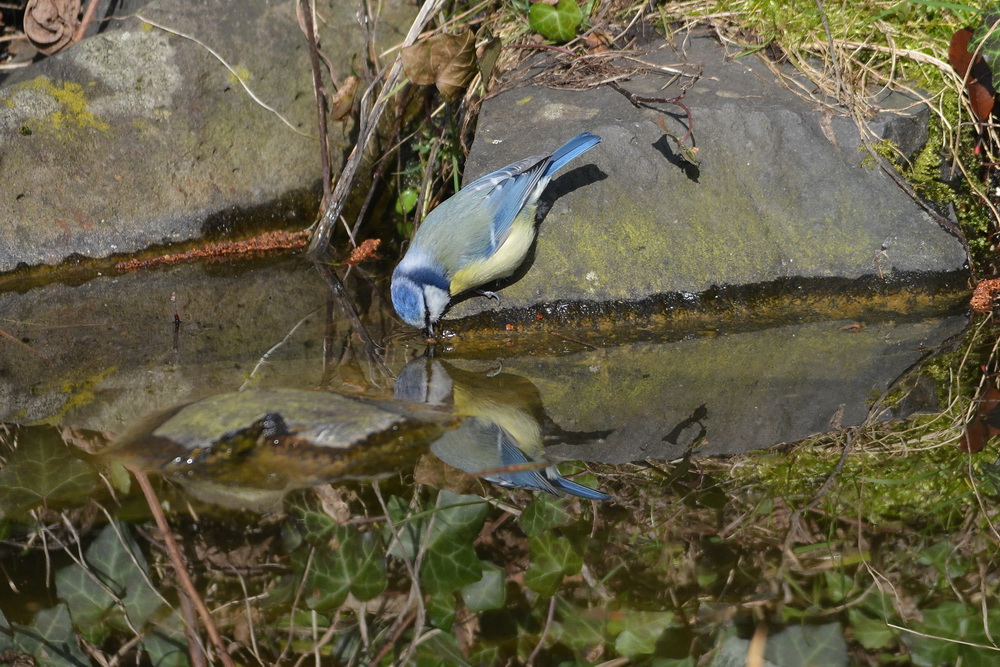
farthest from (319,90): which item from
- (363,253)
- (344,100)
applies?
(363,253)

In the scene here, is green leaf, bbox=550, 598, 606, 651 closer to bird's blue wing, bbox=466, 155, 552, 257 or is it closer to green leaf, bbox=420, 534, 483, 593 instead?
green leaf, bbox=420, 534, 483, 593

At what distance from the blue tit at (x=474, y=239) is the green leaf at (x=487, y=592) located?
4.88 ft

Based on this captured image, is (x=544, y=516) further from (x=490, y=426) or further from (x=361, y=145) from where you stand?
(x=361, y=145)

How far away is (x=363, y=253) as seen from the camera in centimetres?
447

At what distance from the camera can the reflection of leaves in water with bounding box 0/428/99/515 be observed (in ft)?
7.97

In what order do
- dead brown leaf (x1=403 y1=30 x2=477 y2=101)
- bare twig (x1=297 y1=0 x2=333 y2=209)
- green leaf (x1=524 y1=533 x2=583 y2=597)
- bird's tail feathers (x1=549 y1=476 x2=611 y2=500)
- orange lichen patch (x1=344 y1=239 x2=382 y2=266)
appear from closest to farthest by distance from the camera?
green leaf (x1=524 y1=533 x2=583 y2=597)
bird's tail feathers (x1=549 y1=476 x2=611 y2=500)
dead brown leaf (x1=403 y1=30 x2=477 y2=101)
bare twig (x1=297 y1=0 x2=333 y2=209)
orange lichen patch (x1=344 y1=239 x2=382 y2=266)

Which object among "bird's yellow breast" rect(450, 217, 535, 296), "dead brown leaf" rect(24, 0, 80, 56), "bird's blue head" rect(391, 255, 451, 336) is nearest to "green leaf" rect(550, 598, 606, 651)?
"bird's blue head" rect(391, 255, 451, 336)

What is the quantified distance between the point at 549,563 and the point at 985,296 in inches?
97.8

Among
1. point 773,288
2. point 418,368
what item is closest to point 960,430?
point 773,288

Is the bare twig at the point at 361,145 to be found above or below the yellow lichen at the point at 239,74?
below

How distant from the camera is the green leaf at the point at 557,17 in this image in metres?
4.37

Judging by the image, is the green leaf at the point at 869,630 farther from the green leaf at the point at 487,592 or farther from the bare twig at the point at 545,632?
the green leaf at the point at 487,592

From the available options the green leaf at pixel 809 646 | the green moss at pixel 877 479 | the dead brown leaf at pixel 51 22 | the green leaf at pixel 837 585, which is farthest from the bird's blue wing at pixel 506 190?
the dead brown leaf at pixel 51 22

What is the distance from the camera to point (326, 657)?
74.1 inches
